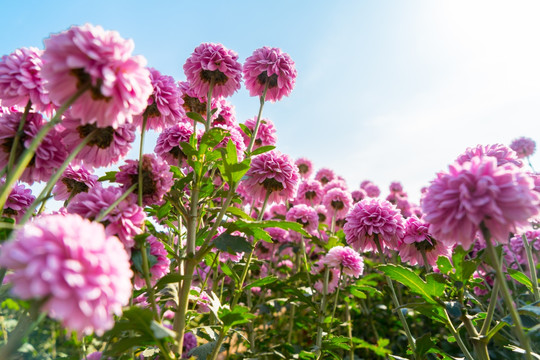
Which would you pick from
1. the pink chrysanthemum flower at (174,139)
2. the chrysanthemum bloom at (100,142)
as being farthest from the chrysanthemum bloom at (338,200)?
the chrysanthemum bloom at (100,142)

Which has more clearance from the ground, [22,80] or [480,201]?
[22,80]

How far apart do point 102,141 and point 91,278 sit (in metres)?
0.78

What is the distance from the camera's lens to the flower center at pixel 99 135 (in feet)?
4.63

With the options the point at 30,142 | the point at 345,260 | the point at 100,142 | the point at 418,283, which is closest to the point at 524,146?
the point at 345,260

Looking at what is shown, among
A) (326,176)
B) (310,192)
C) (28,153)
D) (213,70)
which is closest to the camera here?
(28,153)

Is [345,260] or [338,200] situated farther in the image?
[338,200]

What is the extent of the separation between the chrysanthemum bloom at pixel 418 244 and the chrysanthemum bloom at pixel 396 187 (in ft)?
19.6

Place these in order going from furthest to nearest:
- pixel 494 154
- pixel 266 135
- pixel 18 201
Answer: pixel 266 135 < pixel 494 154 < pixel 18 201

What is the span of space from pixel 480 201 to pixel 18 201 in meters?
2.23

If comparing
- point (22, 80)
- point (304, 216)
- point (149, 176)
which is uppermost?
point (304, 216)

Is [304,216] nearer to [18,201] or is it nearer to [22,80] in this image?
[18,201]

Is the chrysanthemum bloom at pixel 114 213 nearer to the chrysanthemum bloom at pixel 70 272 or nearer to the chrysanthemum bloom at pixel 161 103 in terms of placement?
the chrysanthemum bloom at pixel 70 272

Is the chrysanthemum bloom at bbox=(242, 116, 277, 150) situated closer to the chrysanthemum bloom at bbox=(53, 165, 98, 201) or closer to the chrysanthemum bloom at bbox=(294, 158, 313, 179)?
the chrysanthemum bloom at bbox=(53, 165, 98, 201)

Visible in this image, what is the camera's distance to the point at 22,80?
1408 millimetres
